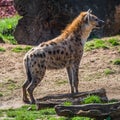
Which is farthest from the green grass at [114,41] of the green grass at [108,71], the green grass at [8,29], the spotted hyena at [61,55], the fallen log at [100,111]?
the fallen log at [100,111]

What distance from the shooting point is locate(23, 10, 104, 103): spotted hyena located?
9156mm

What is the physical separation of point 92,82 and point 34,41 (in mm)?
4011

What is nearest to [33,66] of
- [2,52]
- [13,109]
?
[13,109]

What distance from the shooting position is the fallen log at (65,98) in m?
8.41

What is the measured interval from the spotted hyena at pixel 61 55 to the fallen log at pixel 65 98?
1.33 feet

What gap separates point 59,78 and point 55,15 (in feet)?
10.8

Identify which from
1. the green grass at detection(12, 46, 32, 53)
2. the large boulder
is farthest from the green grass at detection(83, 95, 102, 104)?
the large boulder

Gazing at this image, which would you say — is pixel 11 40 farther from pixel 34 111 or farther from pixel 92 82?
pixel 34 111

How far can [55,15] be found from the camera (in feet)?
45.4

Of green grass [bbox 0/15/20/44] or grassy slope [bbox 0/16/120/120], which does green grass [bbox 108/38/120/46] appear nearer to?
grassy slope [bbox 0/16/120/120]

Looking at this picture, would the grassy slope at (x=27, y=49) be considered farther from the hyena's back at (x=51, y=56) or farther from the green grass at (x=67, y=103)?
the hyena's back at (x=51, y=56)

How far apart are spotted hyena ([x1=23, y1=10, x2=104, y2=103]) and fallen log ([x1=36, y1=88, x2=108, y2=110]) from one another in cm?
40

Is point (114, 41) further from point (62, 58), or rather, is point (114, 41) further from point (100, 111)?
point (100, 111)

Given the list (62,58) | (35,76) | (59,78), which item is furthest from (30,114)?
(59,78)
